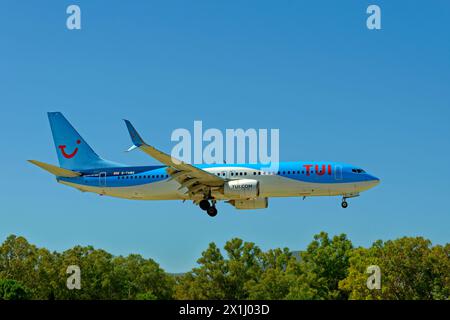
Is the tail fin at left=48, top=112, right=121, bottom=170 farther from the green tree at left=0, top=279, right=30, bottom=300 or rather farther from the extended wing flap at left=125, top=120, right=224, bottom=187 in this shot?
the green tree at left=0, top=279, right=30, bottom=300

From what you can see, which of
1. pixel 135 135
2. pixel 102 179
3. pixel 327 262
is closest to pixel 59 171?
pixel 102 179

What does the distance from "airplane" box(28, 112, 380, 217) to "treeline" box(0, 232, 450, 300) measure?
32708 millimetres

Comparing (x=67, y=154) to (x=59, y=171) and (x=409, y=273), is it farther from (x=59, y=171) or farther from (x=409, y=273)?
(x=409, y=273)

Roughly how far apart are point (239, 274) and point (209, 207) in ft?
178

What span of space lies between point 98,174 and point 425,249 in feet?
194

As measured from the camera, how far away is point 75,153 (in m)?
74.6

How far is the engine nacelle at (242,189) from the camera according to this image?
64.2 metres

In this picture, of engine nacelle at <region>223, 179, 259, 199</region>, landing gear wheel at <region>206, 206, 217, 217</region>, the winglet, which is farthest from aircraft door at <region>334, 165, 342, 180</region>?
the winglet

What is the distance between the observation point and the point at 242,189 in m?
64.5

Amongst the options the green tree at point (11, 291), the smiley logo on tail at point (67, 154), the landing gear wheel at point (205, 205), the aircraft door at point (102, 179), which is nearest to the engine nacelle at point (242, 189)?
the landing gear wheel at point (205, 205)

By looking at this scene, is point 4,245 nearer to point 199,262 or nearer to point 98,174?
point 199,262

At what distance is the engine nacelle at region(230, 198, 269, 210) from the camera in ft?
224
